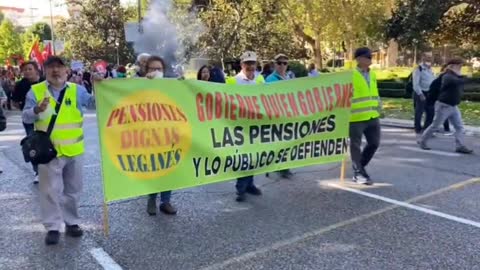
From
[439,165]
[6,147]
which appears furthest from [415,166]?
[6,147]

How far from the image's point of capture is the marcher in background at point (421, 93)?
10.1 meters

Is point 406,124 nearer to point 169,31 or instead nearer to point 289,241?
point 289,241

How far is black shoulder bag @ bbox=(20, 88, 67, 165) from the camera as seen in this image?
14.3 feet

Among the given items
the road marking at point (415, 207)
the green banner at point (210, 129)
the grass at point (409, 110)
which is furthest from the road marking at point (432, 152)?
the grass at point (409, 110)

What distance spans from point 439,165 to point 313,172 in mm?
1954

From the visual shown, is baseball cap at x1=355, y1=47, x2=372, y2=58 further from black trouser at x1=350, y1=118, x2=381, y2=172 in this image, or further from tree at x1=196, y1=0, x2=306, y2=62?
tree at x1=196, y1=0, x2=306, y2=62

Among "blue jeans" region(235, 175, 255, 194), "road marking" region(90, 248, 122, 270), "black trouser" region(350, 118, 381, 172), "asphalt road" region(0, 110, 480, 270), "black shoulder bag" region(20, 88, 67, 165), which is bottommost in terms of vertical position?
"road marking" region(90, 248, 122, 270)

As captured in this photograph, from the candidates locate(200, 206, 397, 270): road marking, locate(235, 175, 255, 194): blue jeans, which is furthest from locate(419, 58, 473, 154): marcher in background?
locate(235, 175, 255, 194): blue jeans

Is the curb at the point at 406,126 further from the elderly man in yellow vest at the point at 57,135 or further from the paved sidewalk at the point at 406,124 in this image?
the elderly man in yellow vest at the point at 57,135

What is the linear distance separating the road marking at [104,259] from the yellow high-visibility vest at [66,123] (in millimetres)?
902

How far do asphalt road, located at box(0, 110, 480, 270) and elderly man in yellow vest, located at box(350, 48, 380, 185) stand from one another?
39 centimetres

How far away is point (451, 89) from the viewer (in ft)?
28.0

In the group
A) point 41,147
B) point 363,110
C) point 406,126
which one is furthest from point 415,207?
point 406,126

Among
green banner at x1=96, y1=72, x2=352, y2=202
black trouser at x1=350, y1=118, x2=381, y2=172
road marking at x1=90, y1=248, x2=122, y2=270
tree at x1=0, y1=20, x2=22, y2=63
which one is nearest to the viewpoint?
road marking at x1=90, y1=248, x2=122, y2=270
